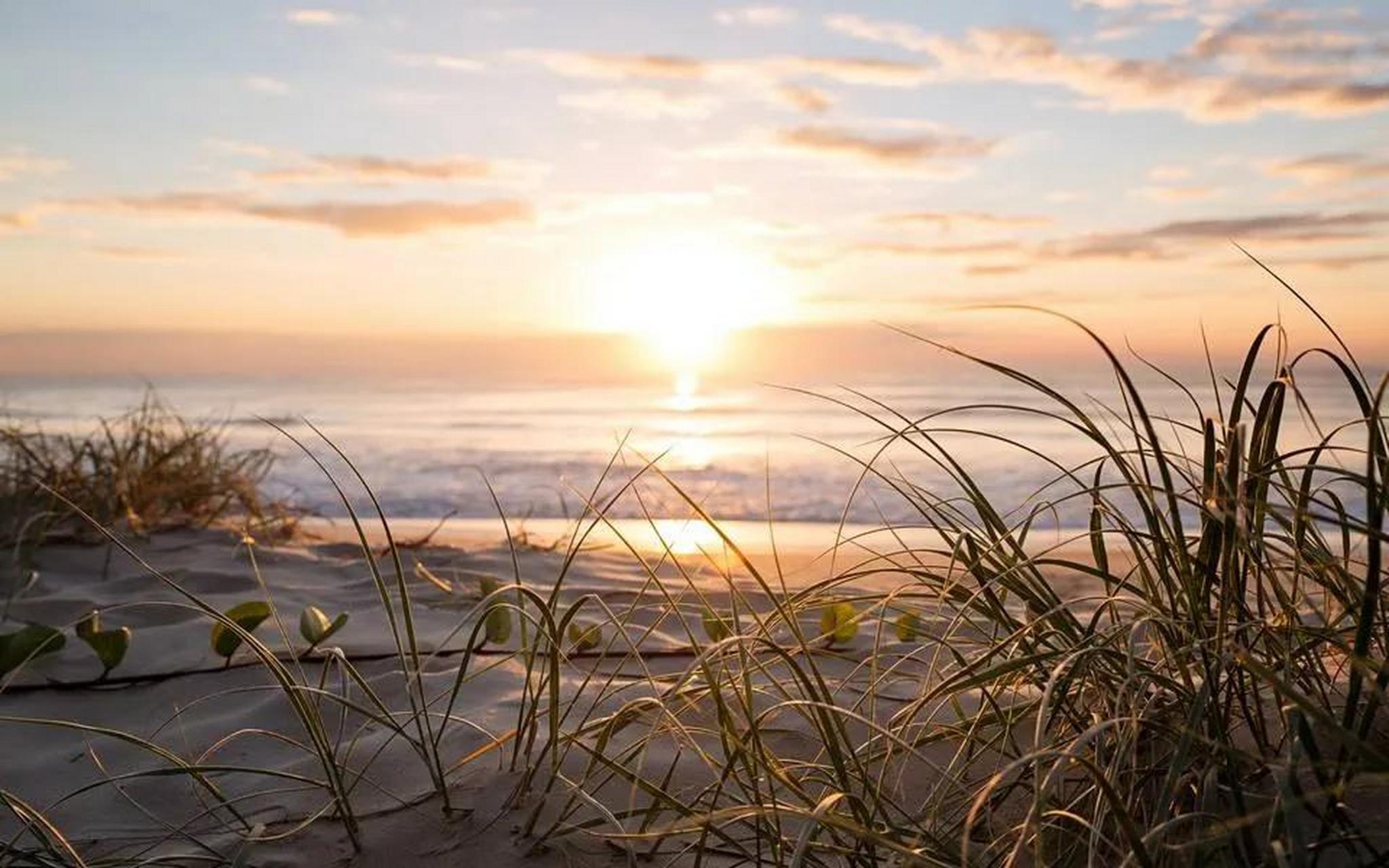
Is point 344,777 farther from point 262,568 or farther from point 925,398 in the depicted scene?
point 925,398

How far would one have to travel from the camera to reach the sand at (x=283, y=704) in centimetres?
168

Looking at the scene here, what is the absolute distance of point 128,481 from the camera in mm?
4559

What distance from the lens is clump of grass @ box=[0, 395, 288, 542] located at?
4191mm

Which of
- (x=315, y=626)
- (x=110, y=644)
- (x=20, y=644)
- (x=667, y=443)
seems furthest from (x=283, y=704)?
(x=667, y=443)


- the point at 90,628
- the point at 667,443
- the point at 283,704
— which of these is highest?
the point at 90,628

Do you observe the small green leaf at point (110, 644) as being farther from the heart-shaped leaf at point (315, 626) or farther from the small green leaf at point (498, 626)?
the small green leaf at point (498, 626)

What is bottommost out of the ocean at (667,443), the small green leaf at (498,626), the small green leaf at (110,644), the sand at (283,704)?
the ocean at (667,443)

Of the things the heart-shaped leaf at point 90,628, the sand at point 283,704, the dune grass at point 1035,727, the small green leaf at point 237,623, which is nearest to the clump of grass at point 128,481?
the sand at point 283,704

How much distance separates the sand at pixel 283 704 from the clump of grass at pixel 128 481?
25cm

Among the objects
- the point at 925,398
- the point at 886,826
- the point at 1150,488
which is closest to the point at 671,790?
the point at 886,826

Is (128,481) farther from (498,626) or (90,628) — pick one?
(498,626)

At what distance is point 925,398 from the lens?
2453cm

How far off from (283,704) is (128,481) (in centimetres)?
260

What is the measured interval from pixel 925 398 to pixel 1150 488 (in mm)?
23483
